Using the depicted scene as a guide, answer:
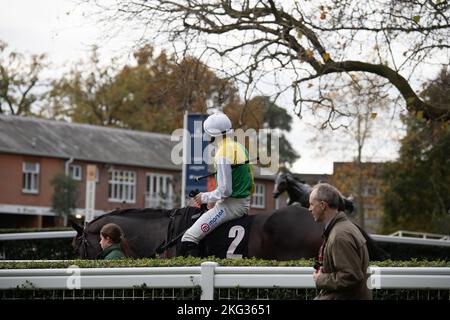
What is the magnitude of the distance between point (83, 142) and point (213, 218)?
53882 mm

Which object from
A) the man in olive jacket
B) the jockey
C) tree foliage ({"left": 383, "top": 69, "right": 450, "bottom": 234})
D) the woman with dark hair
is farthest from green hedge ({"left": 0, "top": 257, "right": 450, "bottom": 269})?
tree foliage ({"left": 383, "top": 69, "right": 450, "bottom": 234})

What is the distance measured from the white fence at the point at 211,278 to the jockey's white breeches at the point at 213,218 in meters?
3.44

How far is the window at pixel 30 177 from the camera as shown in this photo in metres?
60.9

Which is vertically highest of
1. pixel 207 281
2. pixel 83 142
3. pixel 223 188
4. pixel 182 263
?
pixel 83 142

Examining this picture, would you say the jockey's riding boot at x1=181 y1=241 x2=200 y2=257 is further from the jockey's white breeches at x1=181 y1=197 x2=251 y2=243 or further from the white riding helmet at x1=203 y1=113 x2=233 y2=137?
the white riding helmet at x1=203 y1=113 x2=233 y2=137

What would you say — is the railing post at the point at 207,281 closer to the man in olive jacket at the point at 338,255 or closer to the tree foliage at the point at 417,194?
the man in olive jacket at the point at 338,255

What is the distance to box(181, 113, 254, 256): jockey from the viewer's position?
458 inches

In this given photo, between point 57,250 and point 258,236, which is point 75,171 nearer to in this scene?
point 57,250

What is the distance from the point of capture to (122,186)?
6700 cm

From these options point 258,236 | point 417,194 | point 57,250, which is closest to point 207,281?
point 258,236

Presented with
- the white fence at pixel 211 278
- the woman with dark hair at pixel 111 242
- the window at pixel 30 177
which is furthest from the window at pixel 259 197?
the white fence at pixel 211 278

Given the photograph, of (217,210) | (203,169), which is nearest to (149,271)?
(217,210)

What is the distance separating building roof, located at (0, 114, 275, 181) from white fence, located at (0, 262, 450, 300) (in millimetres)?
50537

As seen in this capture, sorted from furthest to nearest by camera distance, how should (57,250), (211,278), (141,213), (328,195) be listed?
(57,250), (141,213), (211,278), (328,195)
